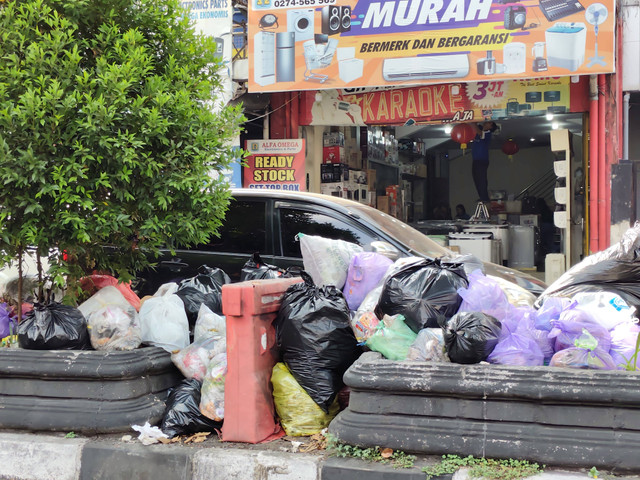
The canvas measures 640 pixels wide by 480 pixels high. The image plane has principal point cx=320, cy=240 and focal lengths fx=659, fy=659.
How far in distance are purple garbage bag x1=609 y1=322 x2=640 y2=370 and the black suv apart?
2.17m

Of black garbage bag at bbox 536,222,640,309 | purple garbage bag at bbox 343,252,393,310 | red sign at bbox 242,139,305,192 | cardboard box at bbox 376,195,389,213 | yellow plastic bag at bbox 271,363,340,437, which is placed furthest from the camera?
cardboard box at bbox 376,195,389,213

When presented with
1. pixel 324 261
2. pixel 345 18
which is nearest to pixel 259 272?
pixel 324 261

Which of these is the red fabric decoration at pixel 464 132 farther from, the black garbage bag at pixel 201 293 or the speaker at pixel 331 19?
the black garbage bag at pixel 201 293

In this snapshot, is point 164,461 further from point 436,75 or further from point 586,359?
point 436,75

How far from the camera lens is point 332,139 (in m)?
13.1

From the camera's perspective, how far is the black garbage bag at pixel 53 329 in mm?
4324

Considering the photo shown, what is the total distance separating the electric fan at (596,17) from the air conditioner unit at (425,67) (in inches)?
74.3

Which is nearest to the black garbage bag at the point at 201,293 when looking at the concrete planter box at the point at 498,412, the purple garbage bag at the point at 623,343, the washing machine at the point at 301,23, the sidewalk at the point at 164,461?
the sidewalk at the point at 164,461

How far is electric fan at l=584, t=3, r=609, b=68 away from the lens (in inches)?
Result: 396

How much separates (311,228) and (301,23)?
620 centimetres

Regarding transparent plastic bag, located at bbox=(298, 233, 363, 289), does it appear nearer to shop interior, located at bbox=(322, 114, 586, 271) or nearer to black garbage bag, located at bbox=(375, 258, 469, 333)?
black garbage bag, located at bbox=(375, 258, 469, 333)

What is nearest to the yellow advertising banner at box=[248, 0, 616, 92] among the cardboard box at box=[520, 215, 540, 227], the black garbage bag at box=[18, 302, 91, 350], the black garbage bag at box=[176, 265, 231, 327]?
the cardboard box at box=[520, 215, 540, 227]

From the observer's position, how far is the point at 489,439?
349cm

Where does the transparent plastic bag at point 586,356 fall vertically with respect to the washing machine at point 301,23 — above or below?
below
